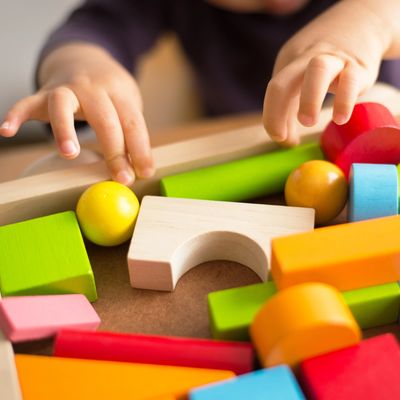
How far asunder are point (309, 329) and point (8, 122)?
389 mm

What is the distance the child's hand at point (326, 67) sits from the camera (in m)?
0.51

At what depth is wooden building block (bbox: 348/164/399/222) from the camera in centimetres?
47

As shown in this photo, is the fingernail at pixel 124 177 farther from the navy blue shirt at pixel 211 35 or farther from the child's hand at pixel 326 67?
the navy blue shirt at pixel 211 35

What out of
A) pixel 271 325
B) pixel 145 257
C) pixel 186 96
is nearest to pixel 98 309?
pixel 145 257

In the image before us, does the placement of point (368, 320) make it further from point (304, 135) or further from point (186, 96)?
point (186, 96)

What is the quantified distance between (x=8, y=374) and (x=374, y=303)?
0.88 feet

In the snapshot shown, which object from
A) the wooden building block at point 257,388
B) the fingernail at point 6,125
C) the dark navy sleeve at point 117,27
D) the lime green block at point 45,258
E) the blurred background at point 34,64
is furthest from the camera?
the blurred background at point 34,64

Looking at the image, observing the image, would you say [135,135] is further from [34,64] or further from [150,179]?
[34,64]

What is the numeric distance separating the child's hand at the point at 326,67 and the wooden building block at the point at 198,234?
95 mm

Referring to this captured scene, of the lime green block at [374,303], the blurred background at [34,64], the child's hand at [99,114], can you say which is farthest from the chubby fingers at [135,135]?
the blurred background at [34,64]

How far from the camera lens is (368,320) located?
1.41 feet

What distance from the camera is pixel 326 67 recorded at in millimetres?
515

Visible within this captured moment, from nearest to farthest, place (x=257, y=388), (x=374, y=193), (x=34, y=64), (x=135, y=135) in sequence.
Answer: (x=257, y=388), (x=374, y=193), (x=135, y=135), (x=34, y=64)

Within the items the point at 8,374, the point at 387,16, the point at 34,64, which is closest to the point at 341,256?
the point at 8,374
